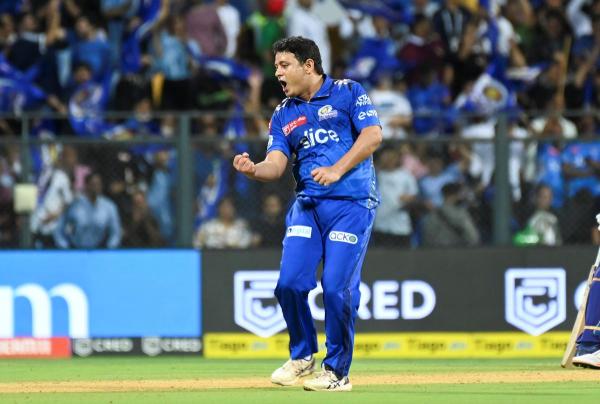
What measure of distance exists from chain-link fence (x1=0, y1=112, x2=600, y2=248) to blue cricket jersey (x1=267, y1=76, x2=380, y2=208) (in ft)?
14.8

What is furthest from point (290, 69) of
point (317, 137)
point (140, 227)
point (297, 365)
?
point (140, 227)

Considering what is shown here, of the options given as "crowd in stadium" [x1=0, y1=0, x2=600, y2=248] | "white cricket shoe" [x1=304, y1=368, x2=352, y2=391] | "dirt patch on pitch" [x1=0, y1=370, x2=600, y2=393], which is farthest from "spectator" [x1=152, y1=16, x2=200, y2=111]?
"white cricket shoe" [x1=304, y1=368, x2=352, y2=391]

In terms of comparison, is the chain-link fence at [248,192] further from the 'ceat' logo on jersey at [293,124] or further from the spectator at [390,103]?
the 'ceat' logo on jersey at [293,124]

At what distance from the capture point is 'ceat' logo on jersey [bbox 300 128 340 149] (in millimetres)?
9305

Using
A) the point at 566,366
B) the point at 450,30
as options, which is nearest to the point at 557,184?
the point at 566,366

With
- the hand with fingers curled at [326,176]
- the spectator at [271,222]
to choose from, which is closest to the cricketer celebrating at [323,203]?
the hand with fingers curled at [326,176]

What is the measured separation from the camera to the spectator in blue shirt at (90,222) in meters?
14.1

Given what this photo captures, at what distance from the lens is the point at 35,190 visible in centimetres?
1402

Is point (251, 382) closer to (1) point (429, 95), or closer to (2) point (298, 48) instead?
(2) point (298, 48)

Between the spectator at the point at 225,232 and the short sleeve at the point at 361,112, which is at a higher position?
the short sleeve at the point at 361,112

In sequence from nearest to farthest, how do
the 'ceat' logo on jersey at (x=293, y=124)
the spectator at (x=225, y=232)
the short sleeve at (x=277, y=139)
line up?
the 'ceat' logo on jersey at (x=293, y=124) < the short sleeve at (x=277, y=139) < the spectator at (x=225, y=232)

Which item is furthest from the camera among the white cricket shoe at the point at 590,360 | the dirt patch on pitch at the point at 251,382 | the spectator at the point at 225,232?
the spectator at the point at 225,232

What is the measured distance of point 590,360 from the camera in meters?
11.1

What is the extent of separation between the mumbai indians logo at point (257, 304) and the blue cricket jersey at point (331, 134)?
4923 mm
